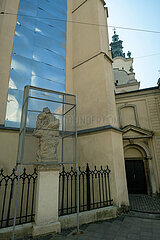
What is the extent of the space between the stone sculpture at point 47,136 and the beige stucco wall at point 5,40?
2442mm

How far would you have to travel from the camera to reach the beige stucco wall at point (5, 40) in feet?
19.6

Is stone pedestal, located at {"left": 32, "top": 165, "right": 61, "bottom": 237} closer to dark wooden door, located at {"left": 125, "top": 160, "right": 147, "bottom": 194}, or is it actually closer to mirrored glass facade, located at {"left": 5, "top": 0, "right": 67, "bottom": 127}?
mirrored glass facade, located at {"left": 5, "top": 0, "right": 67, "bottom": 127}

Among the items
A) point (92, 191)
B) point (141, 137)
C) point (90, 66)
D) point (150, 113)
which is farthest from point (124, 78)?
point (92, 191)

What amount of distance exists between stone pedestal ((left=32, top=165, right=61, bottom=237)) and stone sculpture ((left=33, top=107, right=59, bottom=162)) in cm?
36

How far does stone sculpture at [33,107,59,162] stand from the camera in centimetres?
407

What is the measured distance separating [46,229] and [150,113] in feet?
32.8

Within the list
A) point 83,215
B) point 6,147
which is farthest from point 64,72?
point 83,215

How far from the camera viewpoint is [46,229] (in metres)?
3.45

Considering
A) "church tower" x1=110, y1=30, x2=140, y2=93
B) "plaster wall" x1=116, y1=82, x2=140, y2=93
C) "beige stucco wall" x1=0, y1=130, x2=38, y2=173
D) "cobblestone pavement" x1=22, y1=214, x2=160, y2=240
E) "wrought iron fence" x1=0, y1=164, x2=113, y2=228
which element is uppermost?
"church tower" x1=110, y1=30, x2=140, y2=93

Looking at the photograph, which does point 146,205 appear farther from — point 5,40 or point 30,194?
point 5,40

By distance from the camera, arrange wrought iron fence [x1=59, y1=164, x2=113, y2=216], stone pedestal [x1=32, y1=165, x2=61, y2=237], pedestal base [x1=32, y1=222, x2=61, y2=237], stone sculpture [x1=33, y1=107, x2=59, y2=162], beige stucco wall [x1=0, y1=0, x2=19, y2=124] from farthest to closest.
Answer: beige stucco wall [x1=0, y1=0, x2=19, y2=124] → wrought iron fence [x1=59, y1=164, x2=113, y2=216] → stone sculpture [x1=33, y1=107, x2=59, y2=162] → stone pedestal [x1=32, y1=165, x2=61, y2=237] → pedestal base [x1=32, y1=222, x2=61, y2=237]

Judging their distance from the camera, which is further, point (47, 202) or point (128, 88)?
point (128, 88)

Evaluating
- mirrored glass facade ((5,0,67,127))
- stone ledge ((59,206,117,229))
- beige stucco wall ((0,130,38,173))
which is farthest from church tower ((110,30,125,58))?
stone ledge ((59,206,117,229))

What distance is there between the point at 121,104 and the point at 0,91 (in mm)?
9076
